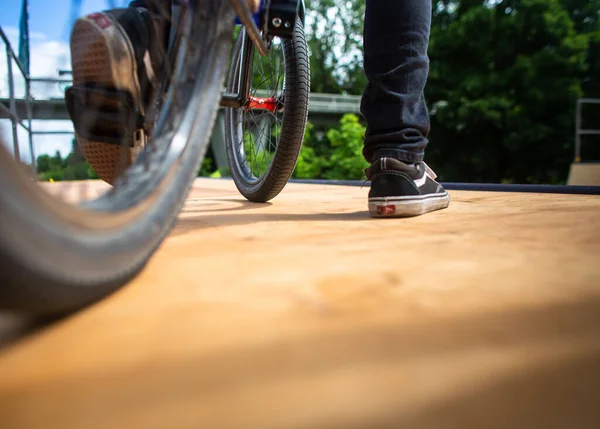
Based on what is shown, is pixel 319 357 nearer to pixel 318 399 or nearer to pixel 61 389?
pixel 318 399

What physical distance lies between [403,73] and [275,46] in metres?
0.61

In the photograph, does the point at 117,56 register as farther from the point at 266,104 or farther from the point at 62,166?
the point at 266,104

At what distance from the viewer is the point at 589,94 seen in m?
11.4

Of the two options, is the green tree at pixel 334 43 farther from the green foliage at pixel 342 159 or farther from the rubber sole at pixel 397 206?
the rubber sole at pixel 397 206

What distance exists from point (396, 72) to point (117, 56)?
615mm

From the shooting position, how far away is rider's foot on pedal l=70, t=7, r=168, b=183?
710mm

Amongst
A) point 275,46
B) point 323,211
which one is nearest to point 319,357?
point 323,211

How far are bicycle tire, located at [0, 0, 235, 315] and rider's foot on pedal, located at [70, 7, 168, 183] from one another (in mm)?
97

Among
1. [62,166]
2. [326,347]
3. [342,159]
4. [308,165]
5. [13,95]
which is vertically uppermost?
[13,95]

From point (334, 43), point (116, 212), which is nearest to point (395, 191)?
point (116, 212)

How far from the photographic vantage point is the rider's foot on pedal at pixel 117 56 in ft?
2.33

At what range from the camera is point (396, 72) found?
106 cm

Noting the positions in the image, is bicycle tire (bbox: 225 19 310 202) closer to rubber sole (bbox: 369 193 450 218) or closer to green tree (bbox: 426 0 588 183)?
rubber sole (bbox: 369 193 450 218)

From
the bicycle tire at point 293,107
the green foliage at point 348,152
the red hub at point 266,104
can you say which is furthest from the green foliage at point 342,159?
the bicycle tire at point 293,107
